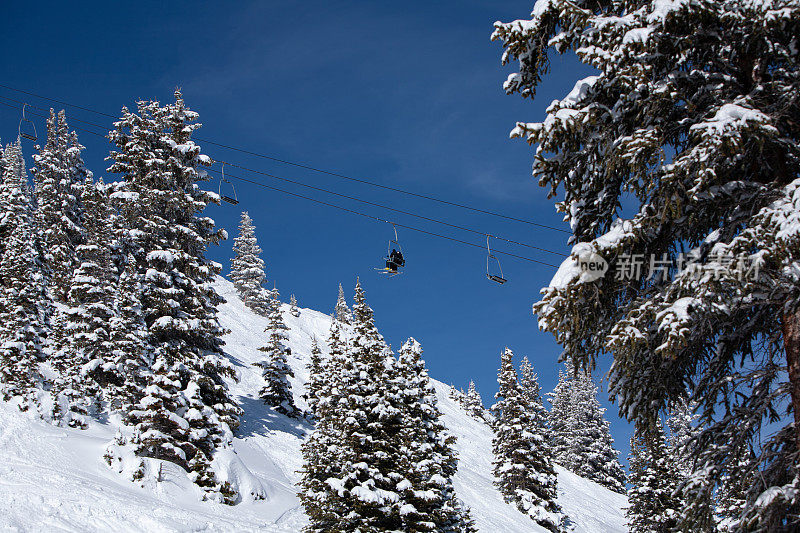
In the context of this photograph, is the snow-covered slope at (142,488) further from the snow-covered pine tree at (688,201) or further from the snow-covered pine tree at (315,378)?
the snow-covered pine tree at (688,201)

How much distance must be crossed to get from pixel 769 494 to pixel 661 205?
11.6 feet

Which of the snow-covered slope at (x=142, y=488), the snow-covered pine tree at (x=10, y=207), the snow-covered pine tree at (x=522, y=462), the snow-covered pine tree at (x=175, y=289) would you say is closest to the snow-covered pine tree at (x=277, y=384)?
the snow-covered slope at (x=142, y=488)

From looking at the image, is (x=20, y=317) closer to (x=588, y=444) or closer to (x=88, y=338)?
(x=88, y=338)

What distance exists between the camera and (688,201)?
23.6ft

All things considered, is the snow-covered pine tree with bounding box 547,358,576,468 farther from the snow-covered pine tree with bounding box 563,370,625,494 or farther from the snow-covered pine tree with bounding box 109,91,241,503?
the snow-covered pine tree with bounding box 109,91,241,503

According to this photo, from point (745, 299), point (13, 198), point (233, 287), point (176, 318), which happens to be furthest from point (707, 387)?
point (233, 287)

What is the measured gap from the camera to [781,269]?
592cm

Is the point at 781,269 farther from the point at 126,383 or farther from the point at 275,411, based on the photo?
the point at 275,411

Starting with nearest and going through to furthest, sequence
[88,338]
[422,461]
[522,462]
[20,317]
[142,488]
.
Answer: [142,488]
[422,461]
[88,338]
[20,317]
[522,462]

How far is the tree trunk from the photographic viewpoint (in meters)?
6.34

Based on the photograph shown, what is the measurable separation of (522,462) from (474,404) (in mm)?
42843

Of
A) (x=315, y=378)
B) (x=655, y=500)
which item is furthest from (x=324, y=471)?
(x=655, y=500)

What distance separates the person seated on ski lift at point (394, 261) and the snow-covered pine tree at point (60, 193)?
3584 centimetres

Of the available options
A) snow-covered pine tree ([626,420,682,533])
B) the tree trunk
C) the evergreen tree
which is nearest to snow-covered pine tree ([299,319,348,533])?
the evergreen tree
